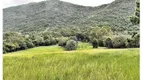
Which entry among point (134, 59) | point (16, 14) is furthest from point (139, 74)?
point (16, 14)

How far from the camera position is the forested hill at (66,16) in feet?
20.4

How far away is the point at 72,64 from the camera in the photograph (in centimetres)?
627

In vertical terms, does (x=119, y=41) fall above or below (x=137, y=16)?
below

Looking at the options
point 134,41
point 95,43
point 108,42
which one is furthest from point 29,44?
point 134,41

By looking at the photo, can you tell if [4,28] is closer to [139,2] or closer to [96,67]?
[96,67]

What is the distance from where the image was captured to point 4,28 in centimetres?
620

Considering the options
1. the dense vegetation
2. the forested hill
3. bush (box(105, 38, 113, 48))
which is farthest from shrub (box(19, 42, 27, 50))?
bush (box(105, 38, 113, 48))

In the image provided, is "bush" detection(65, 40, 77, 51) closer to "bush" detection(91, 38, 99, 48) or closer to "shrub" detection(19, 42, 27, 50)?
"bush" detection(91, 38, 99, 48)

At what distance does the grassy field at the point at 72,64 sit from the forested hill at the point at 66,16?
0.27m

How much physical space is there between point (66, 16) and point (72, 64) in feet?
1.88

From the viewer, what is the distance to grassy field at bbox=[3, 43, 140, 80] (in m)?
6.10

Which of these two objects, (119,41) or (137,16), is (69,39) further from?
(137,16)

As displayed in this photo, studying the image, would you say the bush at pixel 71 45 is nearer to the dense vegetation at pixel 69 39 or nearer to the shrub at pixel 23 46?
the dense vegetation at pixel 69 39

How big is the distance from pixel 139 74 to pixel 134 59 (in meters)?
0.27
